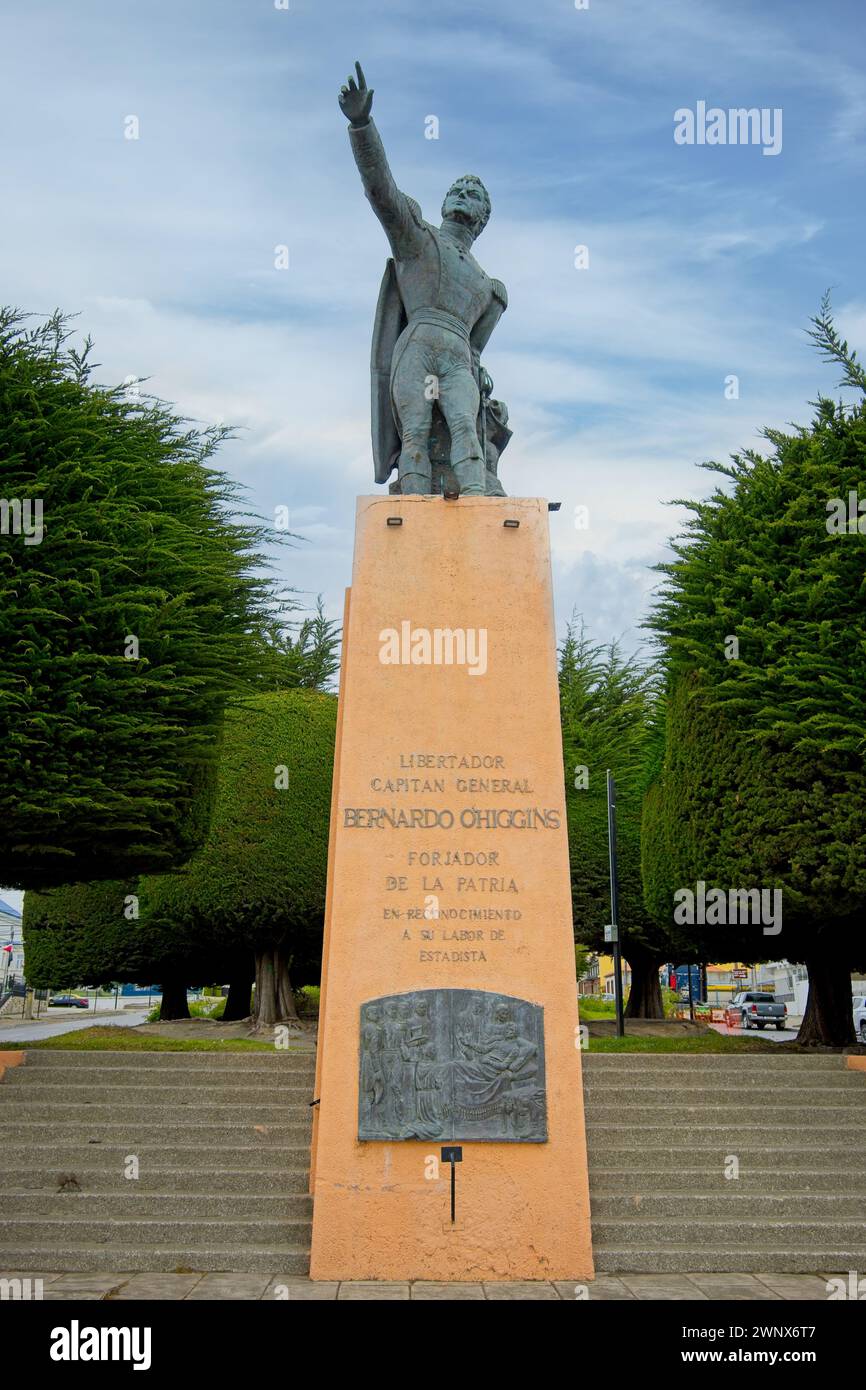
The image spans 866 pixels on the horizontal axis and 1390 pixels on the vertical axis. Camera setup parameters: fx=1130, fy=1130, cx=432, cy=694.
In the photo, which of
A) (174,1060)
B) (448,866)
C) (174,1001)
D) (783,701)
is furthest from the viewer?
Result: (174,1001)

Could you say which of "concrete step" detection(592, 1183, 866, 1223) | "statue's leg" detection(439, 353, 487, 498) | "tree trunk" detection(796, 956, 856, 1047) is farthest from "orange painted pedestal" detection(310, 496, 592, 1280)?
"tree trunk" detection(796, 956, 856, 1047)

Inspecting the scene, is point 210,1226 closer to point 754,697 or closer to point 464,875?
point 464,875

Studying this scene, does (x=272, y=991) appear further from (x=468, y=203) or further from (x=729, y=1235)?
(x=468, y=203)

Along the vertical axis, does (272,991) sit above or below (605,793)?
below

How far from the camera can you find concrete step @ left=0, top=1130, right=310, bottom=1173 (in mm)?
9172

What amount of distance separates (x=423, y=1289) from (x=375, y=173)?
7701 millimetres

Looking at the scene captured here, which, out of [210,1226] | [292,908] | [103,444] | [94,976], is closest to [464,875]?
[210,1226]

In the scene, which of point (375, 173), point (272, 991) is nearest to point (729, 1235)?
point (375, 173)

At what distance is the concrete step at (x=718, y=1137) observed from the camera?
9500mm

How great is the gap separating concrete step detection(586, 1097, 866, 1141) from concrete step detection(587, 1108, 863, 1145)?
40 mm

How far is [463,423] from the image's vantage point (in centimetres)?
919

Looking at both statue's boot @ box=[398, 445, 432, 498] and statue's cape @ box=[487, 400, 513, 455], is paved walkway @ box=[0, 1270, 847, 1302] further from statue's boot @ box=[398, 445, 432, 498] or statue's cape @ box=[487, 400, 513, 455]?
statue's cape @ box=[487, 400, 513, 455]

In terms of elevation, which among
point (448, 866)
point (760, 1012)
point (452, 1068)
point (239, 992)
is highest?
point (448, 866)

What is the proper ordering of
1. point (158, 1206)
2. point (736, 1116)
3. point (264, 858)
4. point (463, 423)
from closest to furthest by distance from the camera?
point (158, 1206), point (463, 423), point (736, 1116), point (264, 858)
